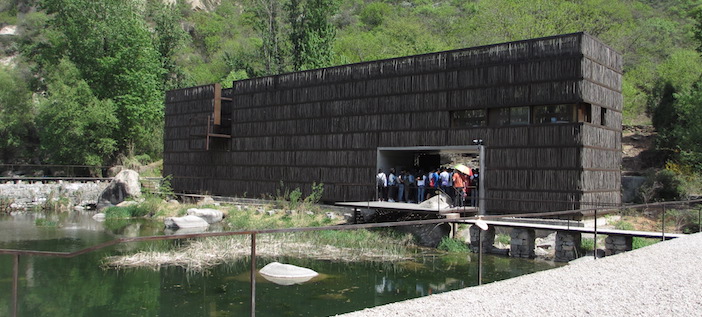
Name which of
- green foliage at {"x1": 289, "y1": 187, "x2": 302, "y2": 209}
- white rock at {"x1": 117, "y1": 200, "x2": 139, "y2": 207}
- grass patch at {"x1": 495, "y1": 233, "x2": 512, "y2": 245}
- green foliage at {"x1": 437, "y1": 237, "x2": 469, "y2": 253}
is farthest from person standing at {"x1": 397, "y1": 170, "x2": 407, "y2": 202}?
white rock at {"x1": 117, "y1": 200, "x2": 139, "y2": 207}

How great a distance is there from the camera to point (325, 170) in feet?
87.7

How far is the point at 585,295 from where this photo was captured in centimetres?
780

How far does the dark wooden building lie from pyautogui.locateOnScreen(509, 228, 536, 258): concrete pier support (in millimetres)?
2222

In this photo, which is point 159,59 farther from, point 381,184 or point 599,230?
point 599,230

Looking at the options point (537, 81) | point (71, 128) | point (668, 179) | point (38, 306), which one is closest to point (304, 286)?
point (38, 306)

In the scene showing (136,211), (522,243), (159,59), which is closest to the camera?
(522,243)

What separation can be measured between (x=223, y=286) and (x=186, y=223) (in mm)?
13275

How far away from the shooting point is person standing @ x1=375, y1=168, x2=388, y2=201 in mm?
23922

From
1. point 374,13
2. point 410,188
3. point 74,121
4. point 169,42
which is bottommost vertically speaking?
point 410,188

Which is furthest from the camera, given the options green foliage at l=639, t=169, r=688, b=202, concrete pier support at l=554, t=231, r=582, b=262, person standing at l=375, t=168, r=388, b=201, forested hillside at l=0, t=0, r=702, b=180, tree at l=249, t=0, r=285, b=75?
tree at l=249, t=0, r=285, b=75

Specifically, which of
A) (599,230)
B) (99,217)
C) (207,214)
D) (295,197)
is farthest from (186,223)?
(599,230)

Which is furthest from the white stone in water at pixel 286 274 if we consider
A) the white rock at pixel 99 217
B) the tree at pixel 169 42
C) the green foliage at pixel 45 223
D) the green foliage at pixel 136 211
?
the tree at pixel 169 42

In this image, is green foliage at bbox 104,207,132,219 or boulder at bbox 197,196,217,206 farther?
boulder at bbox 197,196,217,206

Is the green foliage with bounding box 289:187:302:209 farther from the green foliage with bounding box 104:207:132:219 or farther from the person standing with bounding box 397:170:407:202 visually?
the green foliage with bounding box 104:207:132:219
